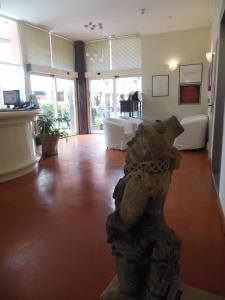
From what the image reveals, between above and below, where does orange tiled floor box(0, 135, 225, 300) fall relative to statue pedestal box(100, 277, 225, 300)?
below

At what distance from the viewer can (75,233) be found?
91.4 inches

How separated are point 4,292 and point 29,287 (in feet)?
0.53

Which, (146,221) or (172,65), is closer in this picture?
(146,221)

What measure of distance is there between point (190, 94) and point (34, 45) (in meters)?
5.08

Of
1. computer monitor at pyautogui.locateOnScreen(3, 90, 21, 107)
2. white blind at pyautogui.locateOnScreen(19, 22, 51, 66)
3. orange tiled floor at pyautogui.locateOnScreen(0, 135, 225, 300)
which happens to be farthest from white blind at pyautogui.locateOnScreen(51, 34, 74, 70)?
orange tiled floor at pyautogui.locateOnScreen(0, 135, 225, 300)

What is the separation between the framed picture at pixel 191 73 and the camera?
7.44m

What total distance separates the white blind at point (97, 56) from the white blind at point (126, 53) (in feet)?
0.90

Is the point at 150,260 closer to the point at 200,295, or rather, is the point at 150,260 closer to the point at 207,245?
the point at 200,295

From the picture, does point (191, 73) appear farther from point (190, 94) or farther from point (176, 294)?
point (176, 294)

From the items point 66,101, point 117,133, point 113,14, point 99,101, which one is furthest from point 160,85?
point 66,101

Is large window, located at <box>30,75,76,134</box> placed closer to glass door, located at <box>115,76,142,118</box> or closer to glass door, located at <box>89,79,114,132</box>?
glass door, located at <box>89,79,114,132</box>

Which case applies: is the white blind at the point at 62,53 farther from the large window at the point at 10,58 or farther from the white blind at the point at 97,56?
the large window at the point at 10,58

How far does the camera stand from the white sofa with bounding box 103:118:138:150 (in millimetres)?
5988

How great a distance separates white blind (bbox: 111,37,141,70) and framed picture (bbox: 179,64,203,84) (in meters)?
1.57
